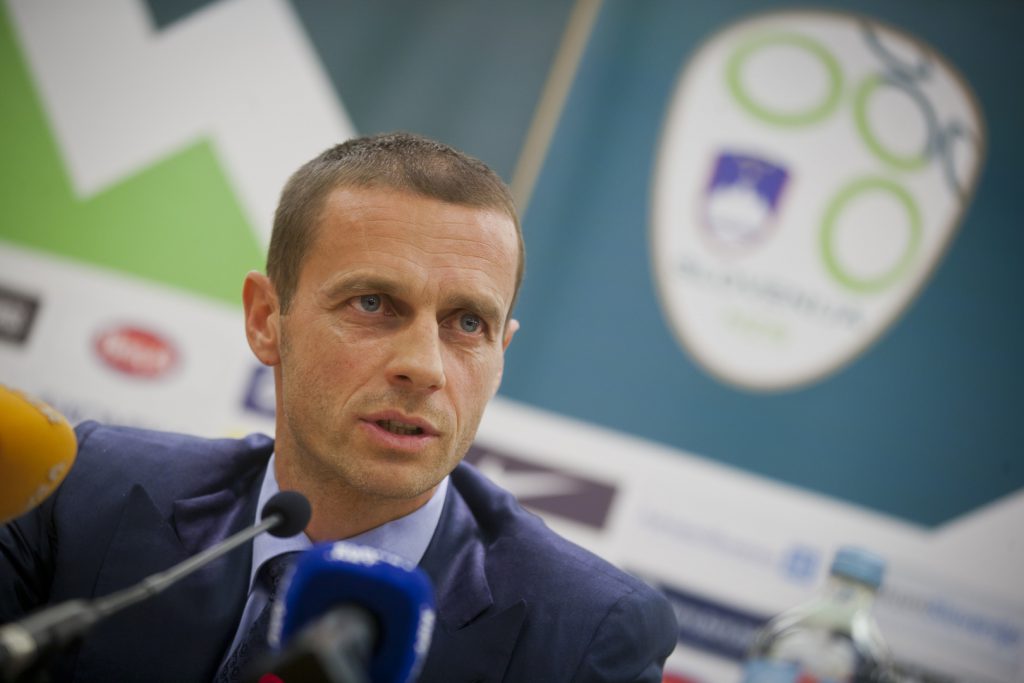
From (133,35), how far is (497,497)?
237 cm

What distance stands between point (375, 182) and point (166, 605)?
716mm

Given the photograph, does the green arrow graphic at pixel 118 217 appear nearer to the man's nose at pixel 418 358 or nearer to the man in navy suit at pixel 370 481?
the man in navy suit at pixel 370 481

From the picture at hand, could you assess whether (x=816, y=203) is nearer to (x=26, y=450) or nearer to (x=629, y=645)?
(x=629, y=645)

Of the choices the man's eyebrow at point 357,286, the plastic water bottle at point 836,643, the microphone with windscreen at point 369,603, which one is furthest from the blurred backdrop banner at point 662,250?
the microphone with windscreen at point 369,603

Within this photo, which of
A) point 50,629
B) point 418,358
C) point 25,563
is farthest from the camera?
point 25,563

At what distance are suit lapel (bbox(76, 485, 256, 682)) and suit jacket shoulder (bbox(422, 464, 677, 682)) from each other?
1.01ft

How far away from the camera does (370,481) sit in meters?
1.52

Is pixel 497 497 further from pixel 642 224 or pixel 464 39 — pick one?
pixel 464 39

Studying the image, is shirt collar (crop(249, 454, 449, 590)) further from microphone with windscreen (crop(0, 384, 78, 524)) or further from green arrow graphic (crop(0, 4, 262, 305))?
green arrow graphic (crop(0, 4, 262, 305))

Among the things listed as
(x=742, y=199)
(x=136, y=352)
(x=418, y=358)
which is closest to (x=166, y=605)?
(x=418, y=358)

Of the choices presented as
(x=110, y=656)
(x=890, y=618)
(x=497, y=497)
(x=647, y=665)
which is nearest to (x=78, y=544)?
(x=110, y=656)

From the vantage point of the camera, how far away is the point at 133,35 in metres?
3.46

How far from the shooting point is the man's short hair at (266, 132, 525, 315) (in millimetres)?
1644

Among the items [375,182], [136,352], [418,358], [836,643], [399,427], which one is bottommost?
[136,352]
